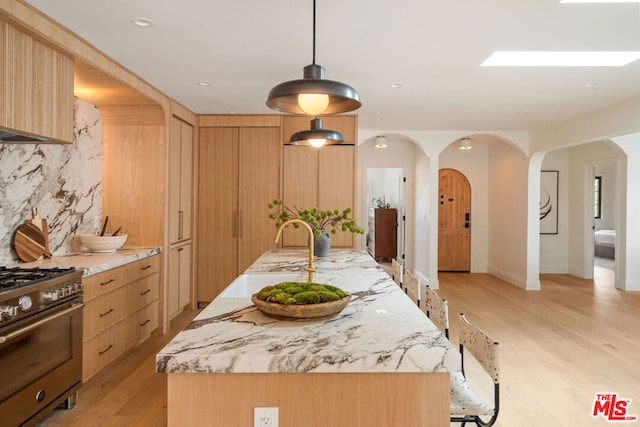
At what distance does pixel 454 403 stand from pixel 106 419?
6.72 ft

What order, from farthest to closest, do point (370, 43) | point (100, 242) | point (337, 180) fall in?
point (337, 180) < point (100, 242) < point (370, 43)

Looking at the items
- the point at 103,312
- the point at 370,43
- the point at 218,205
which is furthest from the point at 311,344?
the point at 218,205

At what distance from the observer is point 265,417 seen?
4.15 feet

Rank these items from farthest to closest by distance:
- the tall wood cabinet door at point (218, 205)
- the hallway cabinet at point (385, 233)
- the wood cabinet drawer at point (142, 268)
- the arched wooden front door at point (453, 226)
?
1. the hallway cabinet at point (385, 233)
2. the arched wooden front door at point (453, 226)
3. the tall wood cabinet door at point (218, 205)
4. the wood cabinet drawer at point (142, 268)

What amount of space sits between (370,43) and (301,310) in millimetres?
2011

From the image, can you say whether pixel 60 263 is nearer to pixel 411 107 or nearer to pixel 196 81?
pixel 196 81

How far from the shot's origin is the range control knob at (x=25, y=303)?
209 cm

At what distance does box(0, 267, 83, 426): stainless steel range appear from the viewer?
2025 mm

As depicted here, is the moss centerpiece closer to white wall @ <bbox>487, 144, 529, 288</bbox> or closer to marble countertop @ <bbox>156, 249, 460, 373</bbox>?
marble countertop @ <bbox>156, 249, 460, 373</bbox>

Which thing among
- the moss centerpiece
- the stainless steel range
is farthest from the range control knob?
the moss centerpiece

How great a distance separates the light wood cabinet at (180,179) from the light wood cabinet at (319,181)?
1.11 metres

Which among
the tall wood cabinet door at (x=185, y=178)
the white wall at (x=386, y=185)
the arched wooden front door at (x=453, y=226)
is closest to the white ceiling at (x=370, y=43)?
the tall wood cabinet door at (x=185, y=178)

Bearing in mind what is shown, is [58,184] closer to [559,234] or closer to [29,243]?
[29,243]

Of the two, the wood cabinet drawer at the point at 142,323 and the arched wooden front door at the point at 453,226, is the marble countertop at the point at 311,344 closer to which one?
the wood cabinet drawer at the point at 142,323
